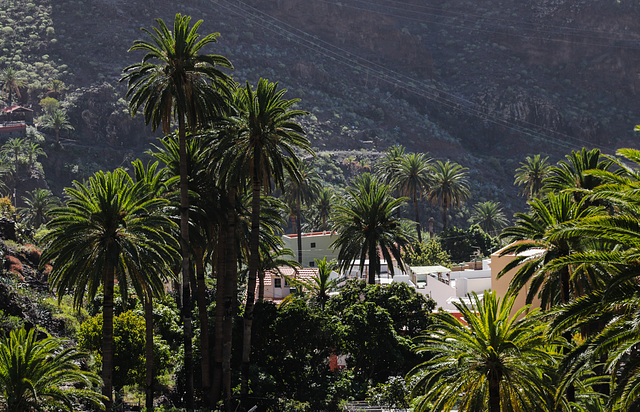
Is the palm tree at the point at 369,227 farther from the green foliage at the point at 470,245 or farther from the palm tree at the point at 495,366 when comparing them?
the green foliage at the point at 470,245

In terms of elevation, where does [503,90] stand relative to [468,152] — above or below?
above

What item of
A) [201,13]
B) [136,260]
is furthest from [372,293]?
[201,13]

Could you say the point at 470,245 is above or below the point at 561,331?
above

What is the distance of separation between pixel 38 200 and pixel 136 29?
3169 inches

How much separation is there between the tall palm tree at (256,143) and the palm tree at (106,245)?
19.7 ft

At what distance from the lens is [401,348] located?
40312 millimetres

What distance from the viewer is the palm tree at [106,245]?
26.5m

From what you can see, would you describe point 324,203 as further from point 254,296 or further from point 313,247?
point 254,296

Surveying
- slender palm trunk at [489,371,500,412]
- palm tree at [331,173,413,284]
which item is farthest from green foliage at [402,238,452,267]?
slender palm trunk at [489,371,500,412]

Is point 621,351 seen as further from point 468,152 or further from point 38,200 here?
point 468,152

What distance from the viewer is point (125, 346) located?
35812 millimetres

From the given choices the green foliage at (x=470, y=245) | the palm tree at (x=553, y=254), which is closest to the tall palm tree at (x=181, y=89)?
the palm tree at (x=553, y=254)

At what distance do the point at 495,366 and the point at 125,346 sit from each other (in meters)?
22.9

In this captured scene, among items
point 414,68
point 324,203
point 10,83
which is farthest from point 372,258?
point 414,68
